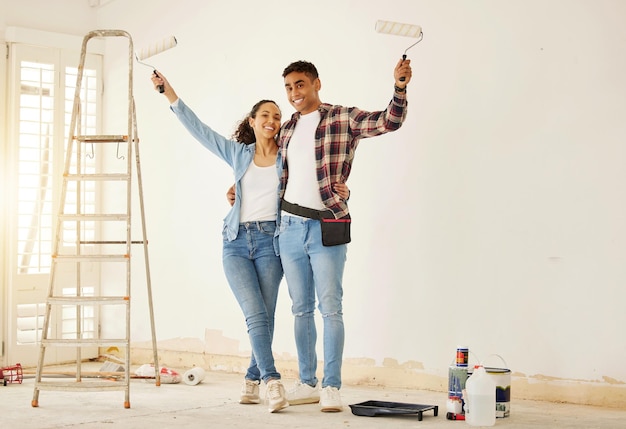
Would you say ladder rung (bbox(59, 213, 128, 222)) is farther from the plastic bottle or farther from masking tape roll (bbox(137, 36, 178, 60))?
the plastic bottle

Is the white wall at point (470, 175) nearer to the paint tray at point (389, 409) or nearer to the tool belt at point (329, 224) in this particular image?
Result: the paint tray at point (389, 409)

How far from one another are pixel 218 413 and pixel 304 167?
1.05 m

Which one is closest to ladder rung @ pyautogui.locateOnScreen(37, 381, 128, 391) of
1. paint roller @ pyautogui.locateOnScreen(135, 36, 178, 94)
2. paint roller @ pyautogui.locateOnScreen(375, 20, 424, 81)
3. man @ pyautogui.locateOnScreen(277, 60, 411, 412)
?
man @ pyautogui.locateOnScreen(277, 60, 411, 412)

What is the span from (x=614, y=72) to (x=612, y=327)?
1.04 metres

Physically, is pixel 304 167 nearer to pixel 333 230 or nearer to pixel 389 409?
pixel 333 230

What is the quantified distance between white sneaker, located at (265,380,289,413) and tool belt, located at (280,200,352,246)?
604 mm

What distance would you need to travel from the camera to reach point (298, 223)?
3.45 metres

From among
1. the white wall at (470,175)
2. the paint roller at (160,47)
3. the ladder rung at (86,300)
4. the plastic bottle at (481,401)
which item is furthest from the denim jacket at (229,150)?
the plastic bottle at (481,401)

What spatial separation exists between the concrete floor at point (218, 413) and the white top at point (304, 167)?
0.85m

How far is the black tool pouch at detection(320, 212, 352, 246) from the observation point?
339 centimetres

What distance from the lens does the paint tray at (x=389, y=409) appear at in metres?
3.26

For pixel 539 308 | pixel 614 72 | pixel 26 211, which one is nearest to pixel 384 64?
pixel 614 72

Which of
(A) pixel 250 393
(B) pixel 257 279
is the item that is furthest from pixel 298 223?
(A) pixel 250 393

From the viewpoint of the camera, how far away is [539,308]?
3676 millimetres
